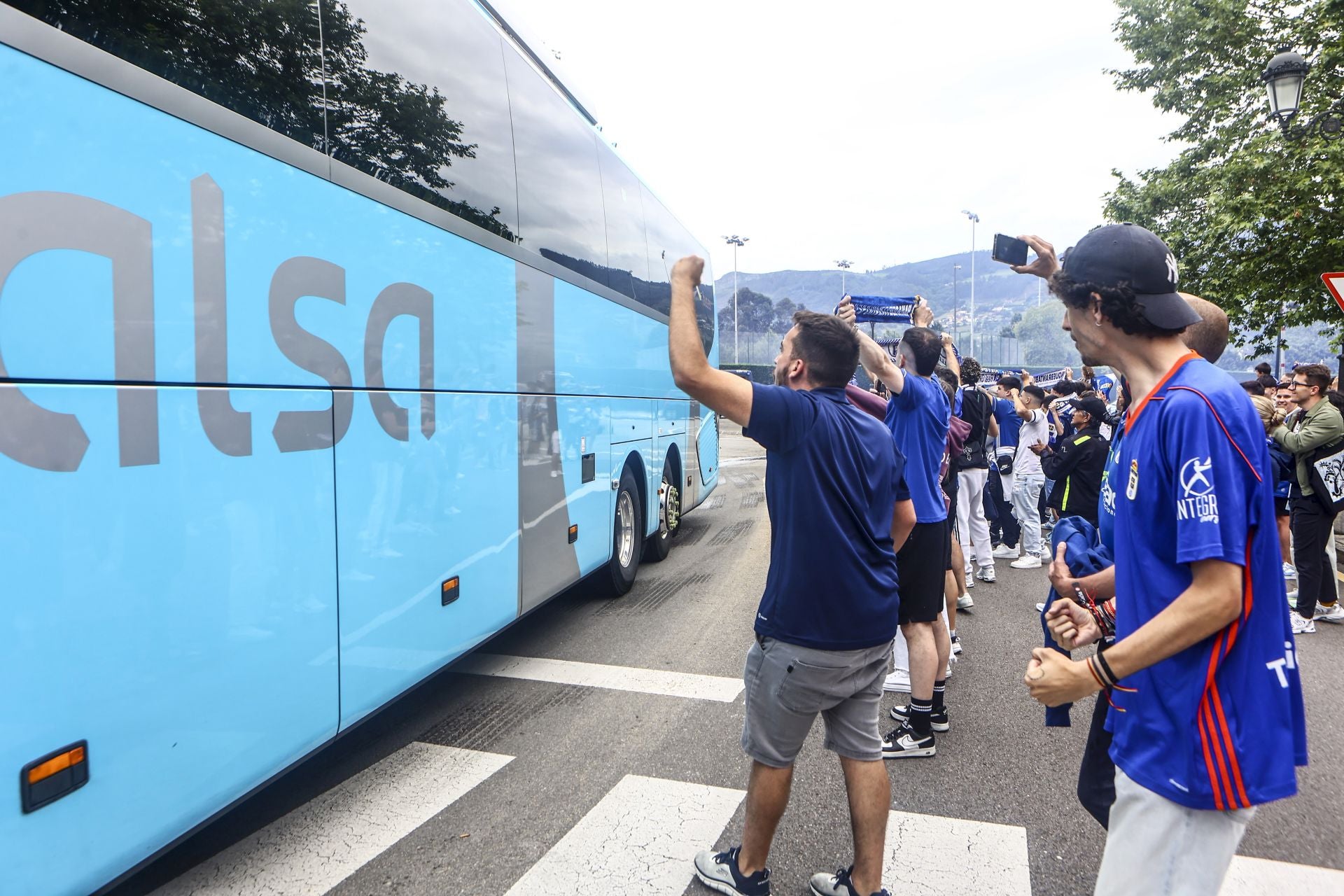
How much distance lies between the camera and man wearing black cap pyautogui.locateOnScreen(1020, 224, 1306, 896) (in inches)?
63.9

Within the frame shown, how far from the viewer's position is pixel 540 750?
4375mm

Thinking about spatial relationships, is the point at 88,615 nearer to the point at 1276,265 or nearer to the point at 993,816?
the point at 993,816

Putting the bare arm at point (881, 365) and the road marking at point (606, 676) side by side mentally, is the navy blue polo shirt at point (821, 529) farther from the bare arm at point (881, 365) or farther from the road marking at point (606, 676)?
the road marking at point (606, 676)

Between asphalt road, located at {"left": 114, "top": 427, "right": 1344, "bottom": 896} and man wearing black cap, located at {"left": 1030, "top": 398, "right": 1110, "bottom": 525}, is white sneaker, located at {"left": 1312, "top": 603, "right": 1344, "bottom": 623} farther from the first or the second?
man wearing black cap, located at {"left": 1030, "top": 398, "right": 1110, "bottom": 525}

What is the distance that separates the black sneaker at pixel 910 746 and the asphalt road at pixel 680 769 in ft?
0.18

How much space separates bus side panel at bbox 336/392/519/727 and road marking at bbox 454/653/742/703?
0.64m

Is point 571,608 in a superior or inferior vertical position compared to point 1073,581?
inferior

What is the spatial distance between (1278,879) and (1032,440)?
6.63 m

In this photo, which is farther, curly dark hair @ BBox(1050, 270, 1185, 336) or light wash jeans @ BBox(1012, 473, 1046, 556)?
light wash jeans @ BBox(1012, 473, 1046, 556)

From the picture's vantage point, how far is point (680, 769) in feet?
13.5

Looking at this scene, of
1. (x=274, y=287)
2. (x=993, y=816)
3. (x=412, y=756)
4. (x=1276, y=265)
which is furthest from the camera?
(x=1276, y=265)

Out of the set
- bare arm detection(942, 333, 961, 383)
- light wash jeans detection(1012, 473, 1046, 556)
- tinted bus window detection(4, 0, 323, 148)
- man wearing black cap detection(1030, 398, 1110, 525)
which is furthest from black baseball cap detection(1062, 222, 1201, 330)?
light wash jeans detection(1012, 473, 1046, 556)

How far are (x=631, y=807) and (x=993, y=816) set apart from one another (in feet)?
5.16

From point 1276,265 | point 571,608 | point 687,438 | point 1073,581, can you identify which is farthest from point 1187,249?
point 1073,581
